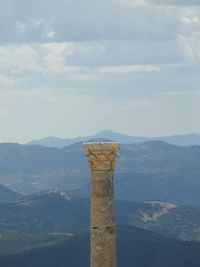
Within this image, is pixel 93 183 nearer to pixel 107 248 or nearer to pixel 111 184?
pixel 111 184

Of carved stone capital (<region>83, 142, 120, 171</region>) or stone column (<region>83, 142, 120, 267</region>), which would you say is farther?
carved stone capital (<region>83, 142, 120, 171</region>)

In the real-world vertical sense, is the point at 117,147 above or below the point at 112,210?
above

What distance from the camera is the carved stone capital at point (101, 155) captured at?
109ft

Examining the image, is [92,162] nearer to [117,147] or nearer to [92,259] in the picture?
[117,147]

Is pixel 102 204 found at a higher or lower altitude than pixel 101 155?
lower

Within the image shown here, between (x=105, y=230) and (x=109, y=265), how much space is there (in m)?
1.53

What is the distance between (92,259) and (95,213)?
79.5 inches

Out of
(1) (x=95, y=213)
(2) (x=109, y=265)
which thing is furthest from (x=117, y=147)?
(2) (x=109, y=265)

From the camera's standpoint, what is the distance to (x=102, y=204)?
3328cm

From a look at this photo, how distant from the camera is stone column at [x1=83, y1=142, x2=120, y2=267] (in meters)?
32.9

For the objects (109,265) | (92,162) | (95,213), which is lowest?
(109,265)

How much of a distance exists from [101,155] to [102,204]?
217cm

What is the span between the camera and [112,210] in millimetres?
33562

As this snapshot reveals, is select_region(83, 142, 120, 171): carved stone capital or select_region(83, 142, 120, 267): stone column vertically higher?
select_region(83, 142, 120, 171): carved stone capital
